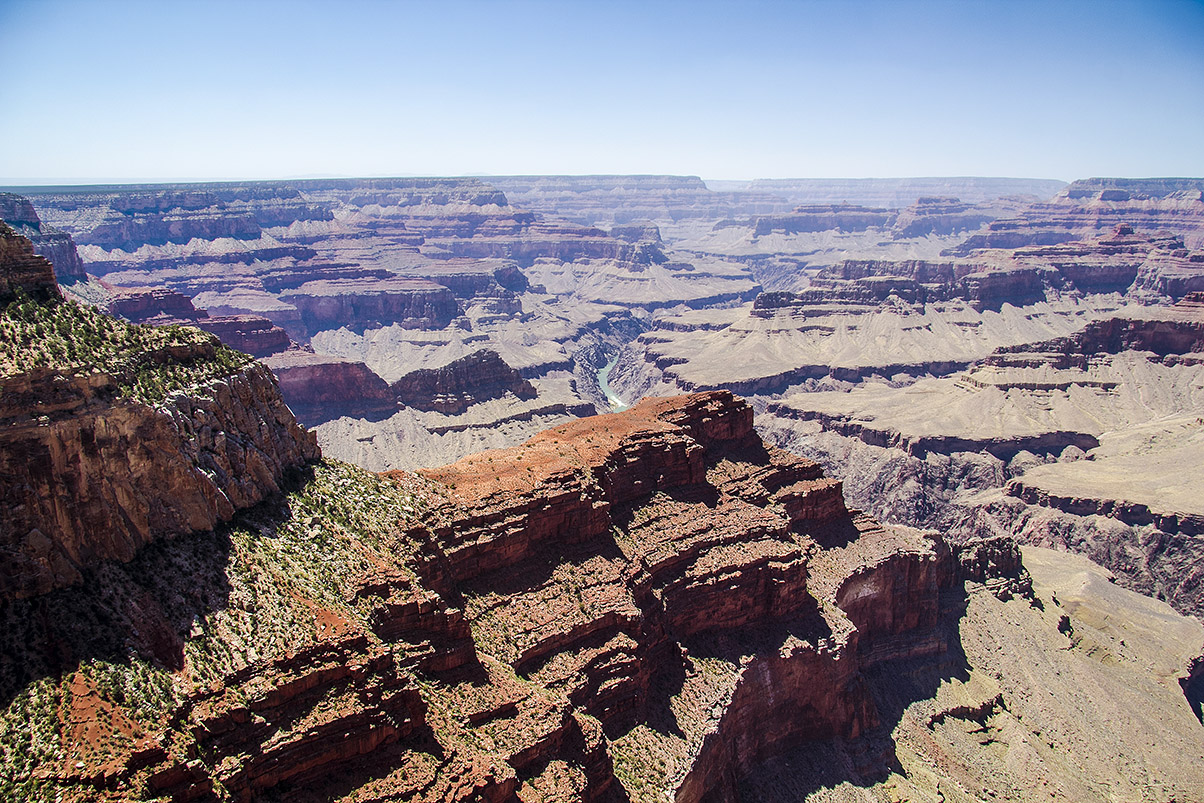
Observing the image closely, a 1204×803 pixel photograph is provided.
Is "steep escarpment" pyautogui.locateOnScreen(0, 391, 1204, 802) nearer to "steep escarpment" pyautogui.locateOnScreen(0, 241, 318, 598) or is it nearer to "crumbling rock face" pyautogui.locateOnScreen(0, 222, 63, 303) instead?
"steep escarpment" pyautogui.locateOnScreen(0, 241, 318, 598)

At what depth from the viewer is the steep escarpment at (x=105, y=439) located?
94.1ft

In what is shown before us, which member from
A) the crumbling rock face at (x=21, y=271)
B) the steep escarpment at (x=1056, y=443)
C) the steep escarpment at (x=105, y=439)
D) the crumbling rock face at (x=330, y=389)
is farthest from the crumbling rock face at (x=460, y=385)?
the crumbling rock face at (x=21, y=271)

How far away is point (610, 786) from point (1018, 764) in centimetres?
3610

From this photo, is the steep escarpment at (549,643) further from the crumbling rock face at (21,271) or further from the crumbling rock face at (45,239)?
the crumbling rock face at (45,239)

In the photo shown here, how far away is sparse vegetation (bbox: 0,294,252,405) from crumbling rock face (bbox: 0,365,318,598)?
0.68 metres

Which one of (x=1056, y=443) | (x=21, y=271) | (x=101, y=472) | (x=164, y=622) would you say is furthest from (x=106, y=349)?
(x=1056, y=443)

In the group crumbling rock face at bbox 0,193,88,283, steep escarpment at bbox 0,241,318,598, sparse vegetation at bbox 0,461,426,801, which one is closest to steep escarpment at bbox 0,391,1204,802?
sparse vegetation at bbox 0,461,426,801

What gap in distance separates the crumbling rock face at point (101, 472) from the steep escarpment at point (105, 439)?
1.6 inches

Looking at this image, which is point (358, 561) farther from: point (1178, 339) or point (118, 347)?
point (1178, 339)

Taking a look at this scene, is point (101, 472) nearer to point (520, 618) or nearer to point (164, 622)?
point (164, 622)

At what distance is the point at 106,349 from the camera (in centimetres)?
3341

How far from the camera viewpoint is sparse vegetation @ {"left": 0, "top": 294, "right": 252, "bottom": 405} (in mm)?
30656

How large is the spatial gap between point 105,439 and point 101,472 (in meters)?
1.25

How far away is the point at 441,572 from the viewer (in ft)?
142
